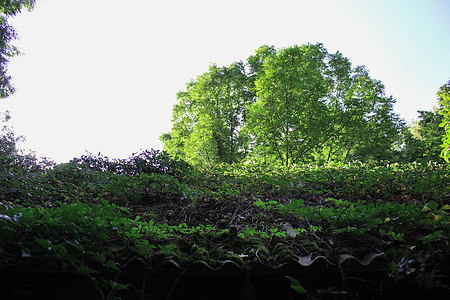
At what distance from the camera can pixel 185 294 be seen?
69.6 inches

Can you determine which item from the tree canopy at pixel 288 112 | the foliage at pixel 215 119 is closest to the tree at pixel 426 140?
the tree canopy at pixel 288 112

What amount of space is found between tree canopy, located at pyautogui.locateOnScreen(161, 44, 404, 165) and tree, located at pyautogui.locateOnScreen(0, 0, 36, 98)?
9920 millimetres

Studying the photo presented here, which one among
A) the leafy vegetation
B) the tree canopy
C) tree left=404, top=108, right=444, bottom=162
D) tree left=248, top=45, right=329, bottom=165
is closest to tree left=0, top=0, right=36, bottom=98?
the leafy vegetation

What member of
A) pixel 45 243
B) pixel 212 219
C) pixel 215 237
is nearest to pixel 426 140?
pixel 212 219

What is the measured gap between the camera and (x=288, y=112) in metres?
A: 12.4

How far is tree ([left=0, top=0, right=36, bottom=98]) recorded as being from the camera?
1120 centimetres

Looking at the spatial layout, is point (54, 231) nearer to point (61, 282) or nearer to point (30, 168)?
point (61, 282)

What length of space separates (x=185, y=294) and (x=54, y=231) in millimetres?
1114

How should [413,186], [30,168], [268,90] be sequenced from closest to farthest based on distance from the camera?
[413,186], [30,168], [268,90]

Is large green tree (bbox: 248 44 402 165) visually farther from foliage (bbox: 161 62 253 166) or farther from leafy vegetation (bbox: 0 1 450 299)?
foliage (bbox: 161 62 253 166)

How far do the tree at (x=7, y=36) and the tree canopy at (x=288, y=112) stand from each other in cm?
992

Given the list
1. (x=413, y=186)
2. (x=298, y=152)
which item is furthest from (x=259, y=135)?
(x=413, y=186)

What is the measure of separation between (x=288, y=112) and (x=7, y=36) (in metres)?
15.0

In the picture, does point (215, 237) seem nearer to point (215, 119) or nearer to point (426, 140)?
point (215, 119)
